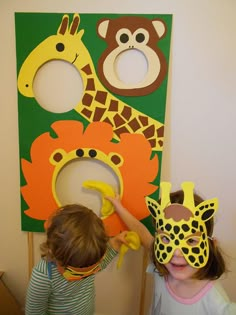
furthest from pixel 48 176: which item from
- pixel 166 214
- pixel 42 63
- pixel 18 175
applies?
pixel 166 214

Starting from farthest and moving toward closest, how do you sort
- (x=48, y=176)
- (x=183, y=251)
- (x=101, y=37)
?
(x=48, y=176), (x=101, y=37), (x=183, y=251)

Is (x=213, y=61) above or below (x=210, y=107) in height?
above

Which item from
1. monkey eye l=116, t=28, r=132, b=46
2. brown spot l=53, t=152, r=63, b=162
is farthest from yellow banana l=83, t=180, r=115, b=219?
monkey eye l=116, t=28, r=132, b=46

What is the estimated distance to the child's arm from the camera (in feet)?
3.46

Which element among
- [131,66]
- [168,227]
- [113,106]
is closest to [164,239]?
[168,227]

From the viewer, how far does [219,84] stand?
102 centimetres

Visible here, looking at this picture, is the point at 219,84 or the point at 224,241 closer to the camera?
the point at 219,84

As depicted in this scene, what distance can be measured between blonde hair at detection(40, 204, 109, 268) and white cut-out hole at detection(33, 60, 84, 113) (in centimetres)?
46

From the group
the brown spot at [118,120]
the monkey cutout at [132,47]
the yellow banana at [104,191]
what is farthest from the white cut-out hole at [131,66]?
the yellow banana at [104,191]

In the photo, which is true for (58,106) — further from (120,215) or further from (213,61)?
(213,61)

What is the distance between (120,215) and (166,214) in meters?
0.33

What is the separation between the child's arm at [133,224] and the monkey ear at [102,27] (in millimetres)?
593

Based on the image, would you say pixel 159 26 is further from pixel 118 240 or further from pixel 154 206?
pixel 118 240

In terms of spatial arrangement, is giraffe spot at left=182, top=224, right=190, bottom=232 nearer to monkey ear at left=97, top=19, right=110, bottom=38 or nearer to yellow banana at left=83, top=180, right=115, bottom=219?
yellow banana at left=83, top=180, right=115, bottom=219
